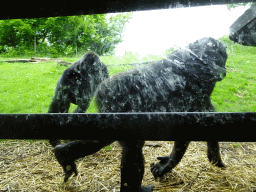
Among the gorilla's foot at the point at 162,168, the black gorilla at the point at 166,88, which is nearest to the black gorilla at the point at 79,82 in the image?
the black gorilla at the point at 166,88

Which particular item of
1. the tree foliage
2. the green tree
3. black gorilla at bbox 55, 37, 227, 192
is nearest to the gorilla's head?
black gorilla at bbox 55, 37, 227, 192

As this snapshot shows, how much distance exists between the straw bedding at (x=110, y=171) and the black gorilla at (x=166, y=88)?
0.29m

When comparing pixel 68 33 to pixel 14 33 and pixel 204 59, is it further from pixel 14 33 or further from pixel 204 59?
pixel 204 59

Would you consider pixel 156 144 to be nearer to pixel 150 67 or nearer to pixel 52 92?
pixel 150 67

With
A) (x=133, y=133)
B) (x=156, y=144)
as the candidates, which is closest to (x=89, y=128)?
(x=133, y=133)

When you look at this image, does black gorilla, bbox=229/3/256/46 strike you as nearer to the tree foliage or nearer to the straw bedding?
the tree foliage

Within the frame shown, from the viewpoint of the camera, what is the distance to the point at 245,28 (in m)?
1.11

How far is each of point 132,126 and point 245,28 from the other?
1.01 metres

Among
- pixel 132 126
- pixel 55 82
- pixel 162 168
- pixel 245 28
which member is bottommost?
pixel 162 168

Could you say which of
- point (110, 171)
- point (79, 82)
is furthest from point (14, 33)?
point (110, 171)

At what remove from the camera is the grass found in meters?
1.58

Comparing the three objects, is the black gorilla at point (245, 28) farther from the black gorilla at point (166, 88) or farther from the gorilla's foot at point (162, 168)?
the gorilla's foot at point (162, 168)

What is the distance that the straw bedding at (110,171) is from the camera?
182cm

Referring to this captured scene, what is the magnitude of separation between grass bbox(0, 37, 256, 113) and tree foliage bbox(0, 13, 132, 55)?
0.16 meters
